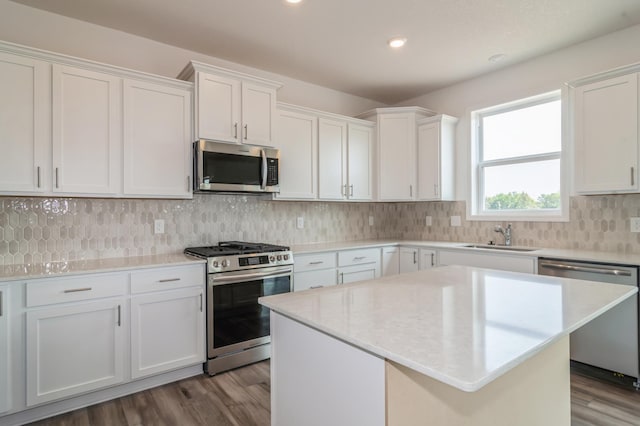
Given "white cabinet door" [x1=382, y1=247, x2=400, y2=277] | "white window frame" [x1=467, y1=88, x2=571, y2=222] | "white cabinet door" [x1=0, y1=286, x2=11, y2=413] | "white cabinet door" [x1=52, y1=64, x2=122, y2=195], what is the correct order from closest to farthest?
"white cabinet door" [x1=0, y1=286, x2=11, y2=413], "white cabinet door" [x1=52, y1=64, x2=122, y2=195], "white window frame" [x1=467, y1=88, x2=571, y2=222], "white cabinet door" [x1=382, y1=247, x2=400, y2=277]

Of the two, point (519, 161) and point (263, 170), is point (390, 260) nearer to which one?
point (519, 161)

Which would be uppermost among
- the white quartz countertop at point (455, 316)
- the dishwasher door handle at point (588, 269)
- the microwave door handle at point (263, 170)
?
the microwave door handle at point (263, 170)

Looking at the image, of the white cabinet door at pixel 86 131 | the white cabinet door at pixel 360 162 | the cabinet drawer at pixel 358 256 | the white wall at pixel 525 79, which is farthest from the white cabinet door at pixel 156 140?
the white wall at pixel 525 79

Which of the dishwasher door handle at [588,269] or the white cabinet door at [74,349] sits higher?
the dishwasher door handle at [588,269]

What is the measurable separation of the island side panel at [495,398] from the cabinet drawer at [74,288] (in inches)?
81.4

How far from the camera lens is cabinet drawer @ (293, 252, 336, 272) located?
3.33m

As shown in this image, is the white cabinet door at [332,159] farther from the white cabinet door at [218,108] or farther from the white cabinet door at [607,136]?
the white cabinet door at [607,136]

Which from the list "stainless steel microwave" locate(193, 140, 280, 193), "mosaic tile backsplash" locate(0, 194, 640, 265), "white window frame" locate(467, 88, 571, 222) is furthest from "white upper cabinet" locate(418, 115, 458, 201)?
"stainless steel microwave" locate(193, 140, 280, 193)

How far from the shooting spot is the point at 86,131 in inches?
98.7

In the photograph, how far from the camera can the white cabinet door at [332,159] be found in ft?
12.7

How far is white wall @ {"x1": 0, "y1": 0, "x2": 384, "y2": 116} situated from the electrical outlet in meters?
1.30

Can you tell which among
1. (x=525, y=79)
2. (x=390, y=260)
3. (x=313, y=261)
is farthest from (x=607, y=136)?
(x=313, y=261)

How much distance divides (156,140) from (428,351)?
259 cm

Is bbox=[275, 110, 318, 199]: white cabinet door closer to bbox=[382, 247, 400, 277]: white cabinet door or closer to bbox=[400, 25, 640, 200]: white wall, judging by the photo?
bbox=[382, 247, 400, 277]: white cabinet door
